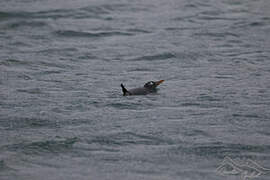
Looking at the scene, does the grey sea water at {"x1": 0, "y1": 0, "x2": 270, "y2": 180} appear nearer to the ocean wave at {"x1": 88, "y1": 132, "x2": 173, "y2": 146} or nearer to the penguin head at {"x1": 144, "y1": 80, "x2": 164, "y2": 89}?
the ocean wave at {"x1": 88, "y1": 132, "x2": 173, "y2": 146}

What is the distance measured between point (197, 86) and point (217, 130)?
226 centimetres

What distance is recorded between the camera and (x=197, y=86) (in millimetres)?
9617

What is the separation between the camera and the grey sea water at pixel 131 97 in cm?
654

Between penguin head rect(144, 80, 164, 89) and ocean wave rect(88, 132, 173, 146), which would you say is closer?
ocean wave rect(88, 132, 173, 146)

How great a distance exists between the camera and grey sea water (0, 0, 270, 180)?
6.54m

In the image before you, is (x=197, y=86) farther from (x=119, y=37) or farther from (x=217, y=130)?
(x=119, y=37)

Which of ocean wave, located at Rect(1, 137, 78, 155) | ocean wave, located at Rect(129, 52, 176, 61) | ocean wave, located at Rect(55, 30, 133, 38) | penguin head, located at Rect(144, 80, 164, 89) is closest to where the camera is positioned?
ocean wave, located at Rect(1, 137, 78, 155)

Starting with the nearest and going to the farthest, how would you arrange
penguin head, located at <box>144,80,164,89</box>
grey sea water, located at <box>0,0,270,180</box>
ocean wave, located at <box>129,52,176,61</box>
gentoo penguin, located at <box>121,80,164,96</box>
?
grey sea water, located at <box>0,0,270,180</box>
gentoo penguin, located at <box>121,80,164,96</box>
penguin head, located at <box>144,80,164,89</box>
ocean wave, located at <box>129,52,176,61</box>

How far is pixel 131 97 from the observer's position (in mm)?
8969

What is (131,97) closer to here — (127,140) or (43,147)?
(127,140)

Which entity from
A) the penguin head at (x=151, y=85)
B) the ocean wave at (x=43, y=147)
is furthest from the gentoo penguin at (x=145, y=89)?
the ocean wave at (x=43, y=147)

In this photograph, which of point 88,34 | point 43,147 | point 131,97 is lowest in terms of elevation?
point 43,147

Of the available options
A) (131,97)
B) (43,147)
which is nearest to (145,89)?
(131,97)

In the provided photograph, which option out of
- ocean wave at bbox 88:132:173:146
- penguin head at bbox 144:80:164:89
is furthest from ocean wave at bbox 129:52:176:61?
ocean wave at bbox 88:132:173:146
